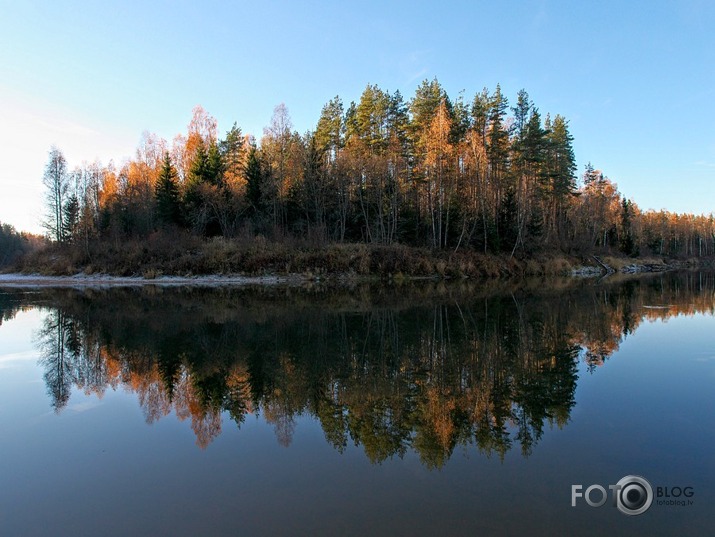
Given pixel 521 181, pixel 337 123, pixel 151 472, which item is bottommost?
pixel 151 472

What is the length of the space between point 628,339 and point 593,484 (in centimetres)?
986

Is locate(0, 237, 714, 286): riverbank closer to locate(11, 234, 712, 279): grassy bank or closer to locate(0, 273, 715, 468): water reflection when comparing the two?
locate(11, 234, 712, 279): grassy bank

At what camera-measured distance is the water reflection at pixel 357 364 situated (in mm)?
6477

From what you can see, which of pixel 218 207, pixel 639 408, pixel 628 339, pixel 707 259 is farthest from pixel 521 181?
pixel 707 259

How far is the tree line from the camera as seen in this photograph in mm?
43000

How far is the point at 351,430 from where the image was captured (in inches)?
248

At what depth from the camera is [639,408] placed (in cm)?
720

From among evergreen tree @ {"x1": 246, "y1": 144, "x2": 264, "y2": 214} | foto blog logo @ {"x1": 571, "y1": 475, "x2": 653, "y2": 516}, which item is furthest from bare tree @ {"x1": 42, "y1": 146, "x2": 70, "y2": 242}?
foto blog logo @ {"x1": 571, "y1": 475, "x2": 653, "y2": 516}

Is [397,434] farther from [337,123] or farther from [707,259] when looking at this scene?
[707,259]

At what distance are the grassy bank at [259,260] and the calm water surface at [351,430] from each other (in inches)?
934

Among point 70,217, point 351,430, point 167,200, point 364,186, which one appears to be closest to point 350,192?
point 364,186

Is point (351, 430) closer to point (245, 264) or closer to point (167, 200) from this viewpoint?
point (245, 264)

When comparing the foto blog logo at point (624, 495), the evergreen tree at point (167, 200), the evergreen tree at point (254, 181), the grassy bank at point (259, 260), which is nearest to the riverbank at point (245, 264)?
the grassy bank at point (259, 260)

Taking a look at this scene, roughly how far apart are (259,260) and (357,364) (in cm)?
2921
